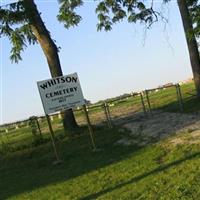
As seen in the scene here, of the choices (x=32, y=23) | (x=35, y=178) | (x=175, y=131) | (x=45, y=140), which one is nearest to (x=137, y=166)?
(x=35, y=178)

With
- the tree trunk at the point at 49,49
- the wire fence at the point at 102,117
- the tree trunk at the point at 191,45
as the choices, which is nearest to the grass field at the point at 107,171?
the wire fence at the point at 102,117

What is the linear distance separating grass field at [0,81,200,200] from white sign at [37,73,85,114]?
1.51 meters

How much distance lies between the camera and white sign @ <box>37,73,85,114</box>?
17705 mm

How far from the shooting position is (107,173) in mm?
13156

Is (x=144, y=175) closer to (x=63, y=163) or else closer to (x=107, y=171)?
(x=107, y=171)

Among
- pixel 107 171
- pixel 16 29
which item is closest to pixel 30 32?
pixel 16 29

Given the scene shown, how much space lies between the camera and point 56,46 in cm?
2403

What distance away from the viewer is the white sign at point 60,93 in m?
17.7

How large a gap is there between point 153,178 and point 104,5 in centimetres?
1931

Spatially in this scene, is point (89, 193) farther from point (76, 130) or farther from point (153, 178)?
point (76, 130)

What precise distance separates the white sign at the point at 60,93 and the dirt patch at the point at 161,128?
1960mm

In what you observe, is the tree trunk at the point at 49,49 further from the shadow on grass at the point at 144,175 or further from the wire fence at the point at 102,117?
the shadow on grass at the point at 144,175

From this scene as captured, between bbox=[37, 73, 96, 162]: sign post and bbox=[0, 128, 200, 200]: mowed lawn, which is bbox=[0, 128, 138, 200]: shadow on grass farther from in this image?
bbox=[37, 73, 96, 162]: sign post

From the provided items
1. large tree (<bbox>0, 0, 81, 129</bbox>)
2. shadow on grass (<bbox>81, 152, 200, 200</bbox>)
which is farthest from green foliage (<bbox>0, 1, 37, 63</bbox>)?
shadow on grass (<bbox>81, 152, 200, 200</bbox>)
